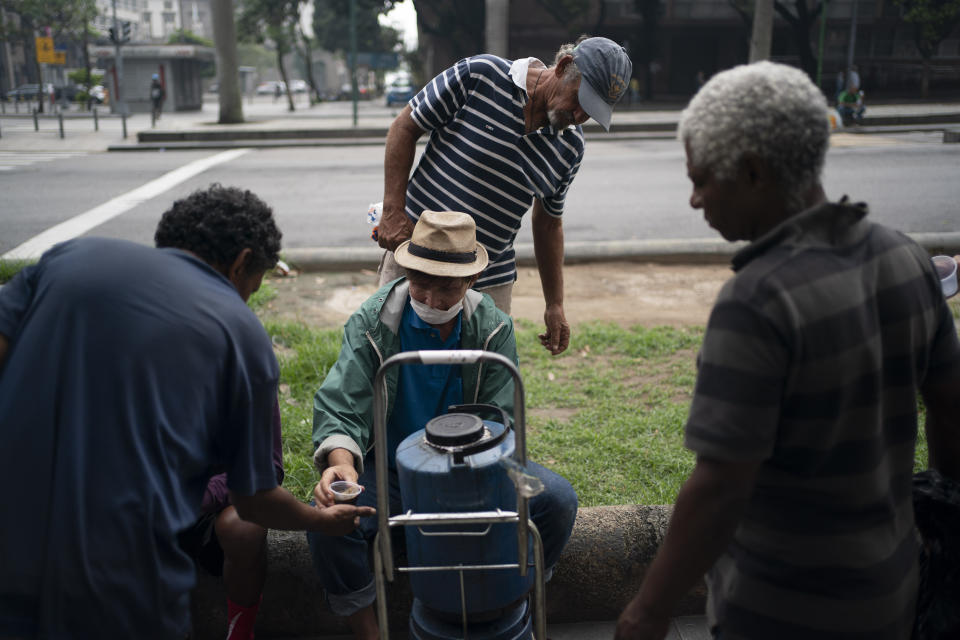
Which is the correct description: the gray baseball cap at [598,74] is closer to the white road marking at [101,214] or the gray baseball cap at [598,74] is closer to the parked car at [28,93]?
the white road marking at [101,214]

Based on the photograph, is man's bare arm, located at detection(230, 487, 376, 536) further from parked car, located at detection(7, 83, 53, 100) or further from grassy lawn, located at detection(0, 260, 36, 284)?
parked car, located at detection(7, 83, 53, 100)

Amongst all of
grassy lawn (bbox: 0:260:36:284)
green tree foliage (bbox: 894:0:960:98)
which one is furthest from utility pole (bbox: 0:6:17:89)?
grassy lawn (bbox: 0:260:36:284)

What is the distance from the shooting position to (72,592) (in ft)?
5.34

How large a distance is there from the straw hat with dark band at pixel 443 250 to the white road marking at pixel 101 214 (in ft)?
18.4

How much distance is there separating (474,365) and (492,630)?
0.80 meters

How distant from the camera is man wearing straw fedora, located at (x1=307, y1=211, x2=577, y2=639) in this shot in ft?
8.43

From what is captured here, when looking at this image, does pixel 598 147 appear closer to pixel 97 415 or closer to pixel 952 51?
pixel 97 415

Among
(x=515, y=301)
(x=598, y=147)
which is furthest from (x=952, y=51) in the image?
(x=515, y=301)

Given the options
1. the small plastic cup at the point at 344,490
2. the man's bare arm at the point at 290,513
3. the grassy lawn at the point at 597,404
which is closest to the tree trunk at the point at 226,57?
the grassy lawn at the point at 597,404

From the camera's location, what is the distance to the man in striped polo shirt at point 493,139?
298 centimetres

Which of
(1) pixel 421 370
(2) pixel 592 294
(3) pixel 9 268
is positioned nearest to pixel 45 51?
(3) pixel 9 268

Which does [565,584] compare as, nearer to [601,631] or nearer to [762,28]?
[601,631]

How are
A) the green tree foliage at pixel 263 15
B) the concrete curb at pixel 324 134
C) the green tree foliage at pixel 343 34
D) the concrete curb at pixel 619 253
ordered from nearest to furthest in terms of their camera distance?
the concrete curb at pixel 619 253
the concrete curb at pixel 324 134
the green tree foliage at pixel 263 15
the green tree foliage at pixel 343 34

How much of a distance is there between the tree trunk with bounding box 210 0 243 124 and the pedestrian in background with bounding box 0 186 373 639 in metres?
21.2
